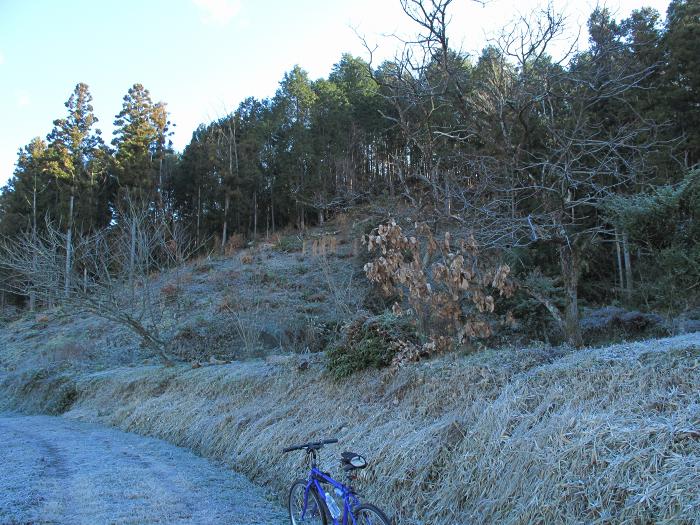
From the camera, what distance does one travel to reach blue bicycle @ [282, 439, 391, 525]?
4.04 meters

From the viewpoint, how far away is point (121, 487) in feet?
20.7

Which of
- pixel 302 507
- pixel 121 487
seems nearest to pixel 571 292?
pixel 302 507

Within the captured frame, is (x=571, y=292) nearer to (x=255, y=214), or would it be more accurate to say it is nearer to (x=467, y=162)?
(x=467, y=162)

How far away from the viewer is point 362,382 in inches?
303

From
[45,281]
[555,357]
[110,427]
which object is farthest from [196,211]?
[555,357]

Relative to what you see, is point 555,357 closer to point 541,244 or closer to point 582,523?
point 582,523

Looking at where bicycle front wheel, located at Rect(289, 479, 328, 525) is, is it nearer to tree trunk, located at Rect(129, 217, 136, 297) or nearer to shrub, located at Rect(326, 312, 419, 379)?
shrub, located at Rect(326, 312, 419, 379)

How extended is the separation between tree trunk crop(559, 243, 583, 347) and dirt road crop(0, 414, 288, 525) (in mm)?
4441

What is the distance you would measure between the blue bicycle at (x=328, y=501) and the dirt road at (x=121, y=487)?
57 centimetres

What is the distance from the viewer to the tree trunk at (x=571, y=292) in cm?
758

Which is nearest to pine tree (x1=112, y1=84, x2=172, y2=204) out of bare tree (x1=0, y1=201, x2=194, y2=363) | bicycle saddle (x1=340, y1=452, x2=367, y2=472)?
bare tree (x1=0, y1=201, x2=194, y2=363)

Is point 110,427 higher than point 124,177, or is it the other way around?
point 124,177

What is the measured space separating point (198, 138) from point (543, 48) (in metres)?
34.1

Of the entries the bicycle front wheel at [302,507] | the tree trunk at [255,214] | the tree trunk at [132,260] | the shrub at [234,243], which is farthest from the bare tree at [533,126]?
the tree trunk at [255,214]
